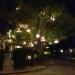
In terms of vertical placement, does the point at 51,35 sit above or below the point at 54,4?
below

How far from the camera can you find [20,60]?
33875 mm

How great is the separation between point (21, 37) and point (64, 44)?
3949 centimetres

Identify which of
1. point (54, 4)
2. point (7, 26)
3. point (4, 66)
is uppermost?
point (54, 4)

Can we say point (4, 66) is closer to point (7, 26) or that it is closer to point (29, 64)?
point (29, 64)

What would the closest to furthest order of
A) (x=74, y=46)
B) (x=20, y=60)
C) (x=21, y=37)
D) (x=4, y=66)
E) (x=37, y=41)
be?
(x=4, y=66), (x=20, y=60), (x=37, y=41), (x=21, y=37), (x=74, y=46)

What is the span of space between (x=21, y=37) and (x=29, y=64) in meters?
14.3

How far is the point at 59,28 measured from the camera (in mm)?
55688

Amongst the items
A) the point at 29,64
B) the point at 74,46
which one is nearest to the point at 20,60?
the point at 29,64

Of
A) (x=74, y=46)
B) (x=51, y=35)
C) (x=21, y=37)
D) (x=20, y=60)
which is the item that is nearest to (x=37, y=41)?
(x=21, y=37)

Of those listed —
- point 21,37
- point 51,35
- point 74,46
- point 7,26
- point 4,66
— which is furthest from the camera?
point 74,46

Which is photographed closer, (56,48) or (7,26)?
(7,26)

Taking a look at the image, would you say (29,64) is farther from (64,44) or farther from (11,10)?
(64,44)

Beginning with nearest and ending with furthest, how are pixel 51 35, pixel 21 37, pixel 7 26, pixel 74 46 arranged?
pixel 21 37, pixel 51 35, pixel 7 26, pixel 74 46

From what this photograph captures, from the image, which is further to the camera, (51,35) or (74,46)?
(74,46)
